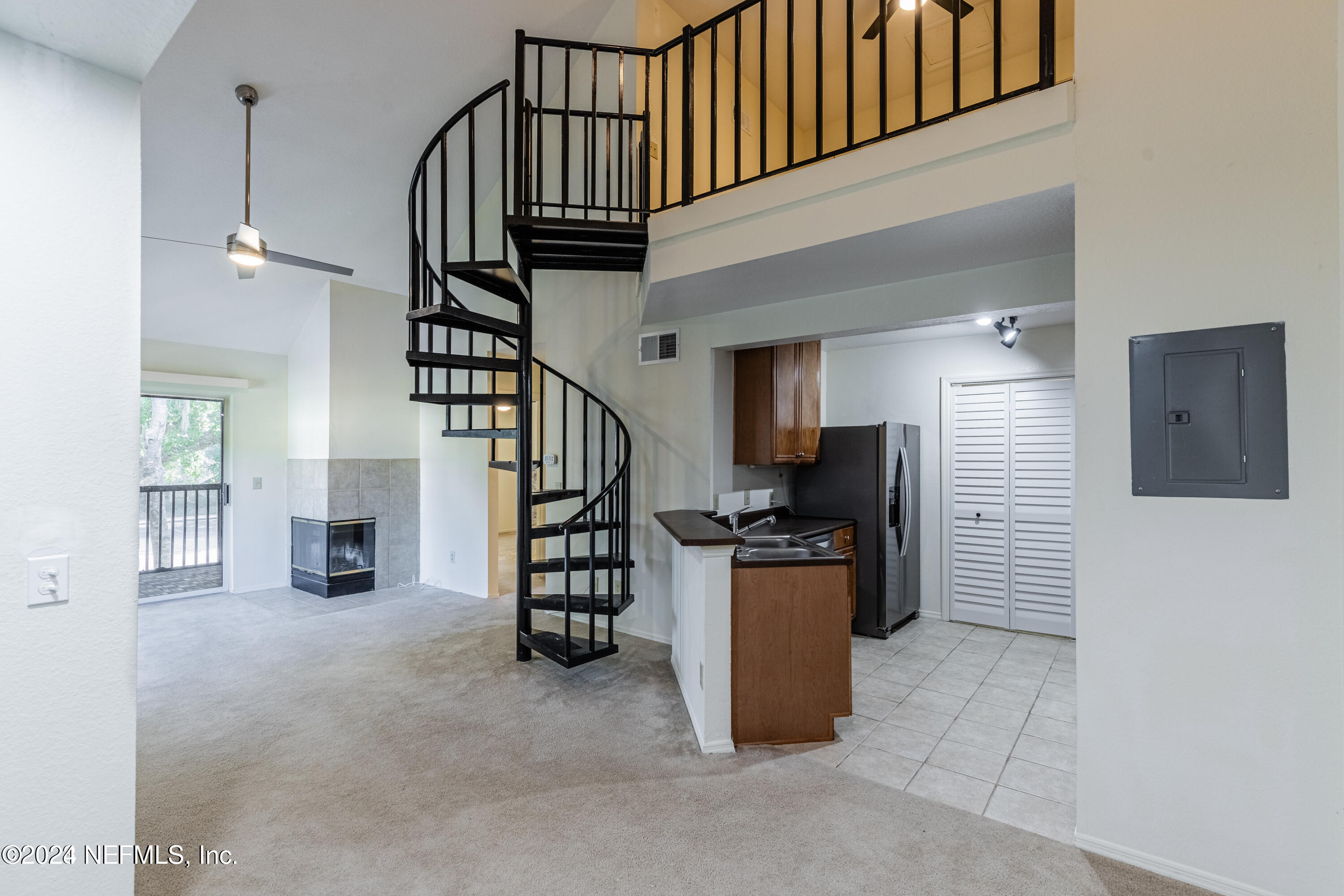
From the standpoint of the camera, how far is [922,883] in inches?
71.7

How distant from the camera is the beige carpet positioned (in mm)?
1853

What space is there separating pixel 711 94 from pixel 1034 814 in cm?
376

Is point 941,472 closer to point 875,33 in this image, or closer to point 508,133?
point 875,33

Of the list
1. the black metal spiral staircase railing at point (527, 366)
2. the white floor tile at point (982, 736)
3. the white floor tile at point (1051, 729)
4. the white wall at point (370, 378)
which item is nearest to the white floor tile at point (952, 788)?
the white floor tile at point (982, 736)

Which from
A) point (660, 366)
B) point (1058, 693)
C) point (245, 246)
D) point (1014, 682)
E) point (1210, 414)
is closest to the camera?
point (1210, 414)

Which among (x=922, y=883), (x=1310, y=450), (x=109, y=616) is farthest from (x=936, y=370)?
(x=109, y=616)

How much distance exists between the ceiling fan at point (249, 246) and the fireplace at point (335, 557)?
2.66m

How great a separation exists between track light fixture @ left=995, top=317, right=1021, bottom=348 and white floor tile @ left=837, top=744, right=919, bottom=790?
297 centimetres

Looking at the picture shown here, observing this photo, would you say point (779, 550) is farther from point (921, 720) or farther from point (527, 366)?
point (527, 366)

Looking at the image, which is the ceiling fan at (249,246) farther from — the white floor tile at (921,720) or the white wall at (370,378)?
the white floor tile at (921,720)

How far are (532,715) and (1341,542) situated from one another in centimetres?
314

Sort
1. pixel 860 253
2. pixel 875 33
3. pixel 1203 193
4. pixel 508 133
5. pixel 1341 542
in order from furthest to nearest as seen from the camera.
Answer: pixel 508 133 < pixel 875 33 < pixel 860 253 < pixel 1203 193 < pixel 1341 542

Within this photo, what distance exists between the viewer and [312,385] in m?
5.75

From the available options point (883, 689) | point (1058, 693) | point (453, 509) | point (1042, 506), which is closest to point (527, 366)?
point (453, 509)
